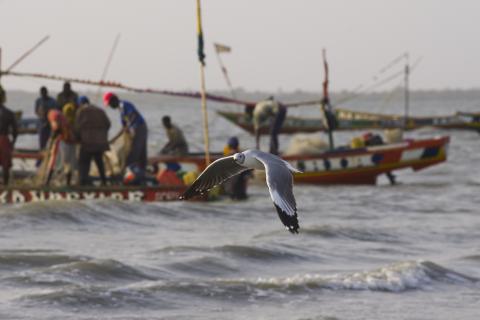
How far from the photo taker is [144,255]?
512 inches

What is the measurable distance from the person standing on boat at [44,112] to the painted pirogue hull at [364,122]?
18.8m

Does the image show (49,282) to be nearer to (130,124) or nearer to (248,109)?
Result: (130,124)

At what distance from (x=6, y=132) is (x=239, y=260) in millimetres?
4988

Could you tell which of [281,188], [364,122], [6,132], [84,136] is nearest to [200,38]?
[84,136]

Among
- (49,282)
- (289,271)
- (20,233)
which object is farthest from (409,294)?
(20,233)

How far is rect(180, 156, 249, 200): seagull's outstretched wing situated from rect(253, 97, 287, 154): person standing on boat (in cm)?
1301

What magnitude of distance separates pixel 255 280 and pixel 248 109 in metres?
11.9

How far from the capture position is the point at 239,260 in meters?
13.1

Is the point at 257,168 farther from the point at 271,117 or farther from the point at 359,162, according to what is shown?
the point at 359,162

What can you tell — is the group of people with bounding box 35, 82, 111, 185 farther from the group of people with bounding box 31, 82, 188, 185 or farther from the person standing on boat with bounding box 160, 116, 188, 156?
the person standing on boat with bounding box 160, 116, 188, 156

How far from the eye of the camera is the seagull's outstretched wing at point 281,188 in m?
6.69

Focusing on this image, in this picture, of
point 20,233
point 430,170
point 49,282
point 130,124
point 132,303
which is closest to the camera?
point 132,303

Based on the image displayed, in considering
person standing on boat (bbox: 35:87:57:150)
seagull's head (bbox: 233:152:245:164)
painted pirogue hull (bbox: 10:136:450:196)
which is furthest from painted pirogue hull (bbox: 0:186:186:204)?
seagull's head (bbox: 233:152:245:164)

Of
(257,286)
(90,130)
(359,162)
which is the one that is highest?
(90,130)
